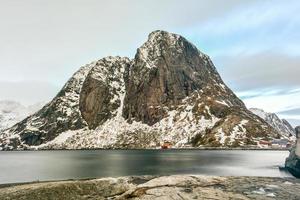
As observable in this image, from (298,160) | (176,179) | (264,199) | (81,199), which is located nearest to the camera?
(264,199)

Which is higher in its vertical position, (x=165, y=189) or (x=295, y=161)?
(x=295, y=161)

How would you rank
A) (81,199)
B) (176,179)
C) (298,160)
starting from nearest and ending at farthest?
(81,199), (176,179), (298,160)

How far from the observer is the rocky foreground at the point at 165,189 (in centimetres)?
2870

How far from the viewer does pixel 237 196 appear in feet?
92.3

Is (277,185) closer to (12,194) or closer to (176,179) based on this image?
(176,179)

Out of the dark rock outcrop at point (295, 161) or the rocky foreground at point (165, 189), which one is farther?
the dark rock outcrop at point (295, 161)

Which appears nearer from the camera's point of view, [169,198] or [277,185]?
[169,198]

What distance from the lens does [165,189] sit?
1161 inches

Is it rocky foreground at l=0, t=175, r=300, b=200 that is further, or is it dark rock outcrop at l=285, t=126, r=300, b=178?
dark rock outcrop at l=285, t=126, r=300, b=178

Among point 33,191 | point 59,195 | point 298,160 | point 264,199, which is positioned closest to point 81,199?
point 59,195

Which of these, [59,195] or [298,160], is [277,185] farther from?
[298,160]

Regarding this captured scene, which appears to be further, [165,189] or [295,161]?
[295,161]

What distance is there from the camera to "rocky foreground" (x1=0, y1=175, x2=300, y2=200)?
2870 cm

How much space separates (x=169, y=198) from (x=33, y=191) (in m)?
11.8
